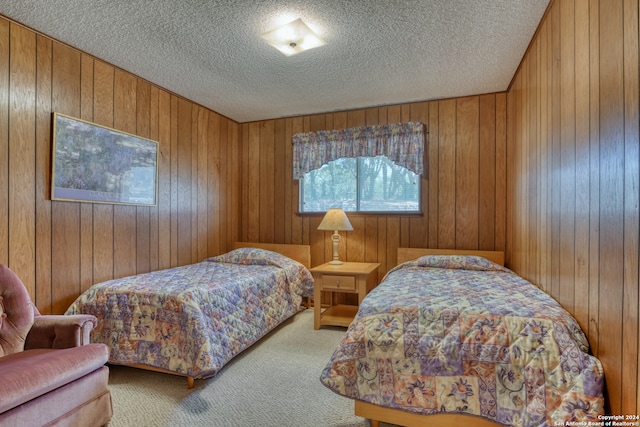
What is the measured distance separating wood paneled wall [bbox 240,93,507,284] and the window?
113 mm

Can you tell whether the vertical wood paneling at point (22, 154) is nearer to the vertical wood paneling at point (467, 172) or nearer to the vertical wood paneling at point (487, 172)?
the vertical wood paneling at point (467, 172)

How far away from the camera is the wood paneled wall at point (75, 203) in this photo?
2.11 meters

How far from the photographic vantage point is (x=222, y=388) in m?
2.11

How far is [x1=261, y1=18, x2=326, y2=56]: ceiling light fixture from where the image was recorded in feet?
7.03

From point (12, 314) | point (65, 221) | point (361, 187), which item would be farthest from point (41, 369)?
point (361, 187)

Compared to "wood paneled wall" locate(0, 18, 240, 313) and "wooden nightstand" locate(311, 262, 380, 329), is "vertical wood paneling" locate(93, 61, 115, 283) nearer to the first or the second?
"wood paneled wall" locate(0, 18, 240, 313)

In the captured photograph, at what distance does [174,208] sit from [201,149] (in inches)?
31.9

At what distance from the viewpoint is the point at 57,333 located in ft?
5.87

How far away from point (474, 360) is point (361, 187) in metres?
2.52

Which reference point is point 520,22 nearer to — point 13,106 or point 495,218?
point 495,218

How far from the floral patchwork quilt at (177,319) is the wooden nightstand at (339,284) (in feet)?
2.08

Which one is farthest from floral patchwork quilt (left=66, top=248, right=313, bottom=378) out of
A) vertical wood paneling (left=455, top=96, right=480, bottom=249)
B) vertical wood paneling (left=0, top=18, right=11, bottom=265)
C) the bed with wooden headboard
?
vertical wood paneling (left=455, top=96, right=480, bottom=249)

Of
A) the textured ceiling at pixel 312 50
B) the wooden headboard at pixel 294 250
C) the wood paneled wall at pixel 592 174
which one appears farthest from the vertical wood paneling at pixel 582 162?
the wooden headboard at pixel 294 250

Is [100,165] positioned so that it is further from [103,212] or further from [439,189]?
[439,189]
